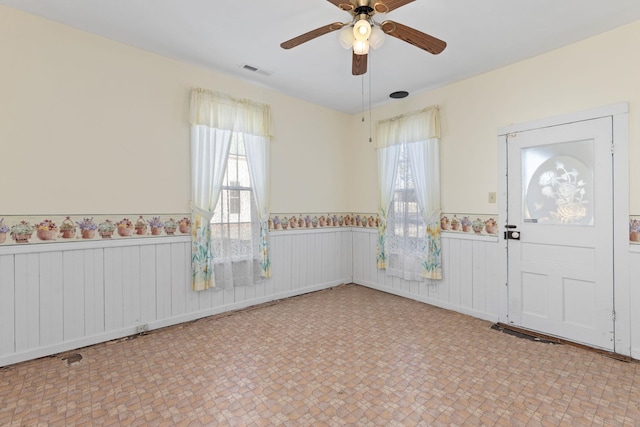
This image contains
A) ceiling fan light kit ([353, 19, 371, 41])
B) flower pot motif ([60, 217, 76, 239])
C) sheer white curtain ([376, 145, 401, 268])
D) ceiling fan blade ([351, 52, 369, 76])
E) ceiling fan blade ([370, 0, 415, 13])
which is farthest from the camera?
sheer white curtain ([376, 145, 401, 268])

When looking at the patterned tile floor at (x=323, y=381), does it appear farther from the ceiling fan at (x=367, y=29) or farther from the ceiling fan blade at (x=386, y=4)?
the ceiling fan blade at (x=386, y=4)

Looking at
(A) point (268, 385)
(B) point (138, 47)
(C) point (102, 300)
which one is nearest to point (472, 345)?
(A) point (268, 385)

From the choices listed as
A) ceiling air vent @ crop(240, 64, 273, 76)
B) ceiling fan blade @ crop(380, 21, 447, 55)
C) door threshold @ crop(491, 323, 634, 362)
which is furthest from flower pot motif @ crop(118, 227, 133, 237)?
door threshold @ crop(491, 323, 634, 362)

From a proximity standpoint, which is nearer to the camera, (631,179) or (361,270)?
(631,179)

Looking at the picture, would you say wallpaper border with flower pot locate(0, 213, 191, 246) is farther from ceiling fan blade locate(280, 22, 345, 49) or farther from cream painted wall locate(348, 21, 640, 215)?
cream painted wall locate(348, 21, 640, 215)

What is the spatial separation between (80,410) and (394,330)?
2.50 metres

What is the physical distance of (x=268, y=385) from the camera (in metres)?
2.20

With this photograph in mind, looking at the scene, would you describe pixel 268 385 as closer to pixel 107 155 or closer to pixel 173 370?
pixel 173 370

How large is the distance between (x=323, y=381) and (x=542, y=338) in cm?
215

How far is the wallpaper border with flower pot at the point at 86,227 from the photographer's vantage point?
8.13 feet

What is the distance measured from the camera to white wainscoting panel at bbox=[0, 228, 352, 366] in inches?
97.6

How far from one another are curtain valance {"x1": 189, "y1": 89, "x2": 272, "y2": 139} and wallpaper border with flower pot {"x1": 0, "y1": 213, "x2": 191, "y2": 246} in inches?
41.0

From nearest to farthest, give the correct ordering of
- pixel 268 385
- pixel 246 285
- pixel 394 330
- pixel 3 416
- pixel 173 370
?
pixel 3 416 → pixel 268 385 → pixel 173 370 → pixel 394 330 → pixel 246 285

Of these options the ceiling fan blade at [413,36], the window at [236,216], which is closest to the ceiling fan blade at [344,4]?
the ceiling fan blade at [413,36]
